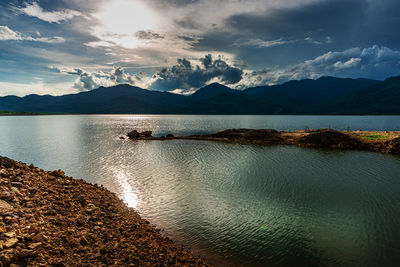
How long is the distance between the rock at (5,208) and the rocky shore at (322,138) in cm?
6263

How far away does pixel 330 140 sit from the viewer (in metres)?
59.3

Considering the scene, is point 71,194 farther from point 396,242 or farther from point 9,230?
point 396,242

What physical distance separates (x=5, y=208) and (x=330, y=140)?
226 ft

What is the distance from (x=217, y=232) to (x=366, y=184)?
2326 centimetres

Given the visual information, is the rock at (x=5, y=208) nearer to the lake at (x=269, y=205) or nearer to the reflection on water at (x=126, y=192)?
the lake at (x=269, y=205)

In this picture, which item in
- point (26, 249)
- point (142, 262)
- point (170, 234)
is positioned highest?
point (26, 249)

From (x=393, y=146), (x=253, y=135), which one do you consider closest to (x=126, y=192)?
(x=253, y=135)

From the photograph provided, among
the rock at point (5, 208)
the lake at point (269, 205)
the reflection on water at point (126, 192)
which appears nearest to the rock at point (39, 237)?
the rock at point (5, 208)

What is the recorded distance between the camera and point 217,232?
51.5 ft

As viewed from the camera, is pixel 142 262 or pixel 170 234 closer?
pixel 142 262

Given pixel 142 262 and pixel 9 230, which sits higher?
pixel 9 230

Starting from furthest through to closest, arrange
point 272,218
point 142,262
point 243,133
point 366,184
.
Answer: point 243,133, point 366,184, point 272,218, point 142,262


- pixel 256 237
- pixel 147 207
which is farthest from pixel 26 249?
pixel 256 237

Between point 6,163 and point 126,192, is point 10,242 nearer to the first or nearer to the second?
point 6,163
